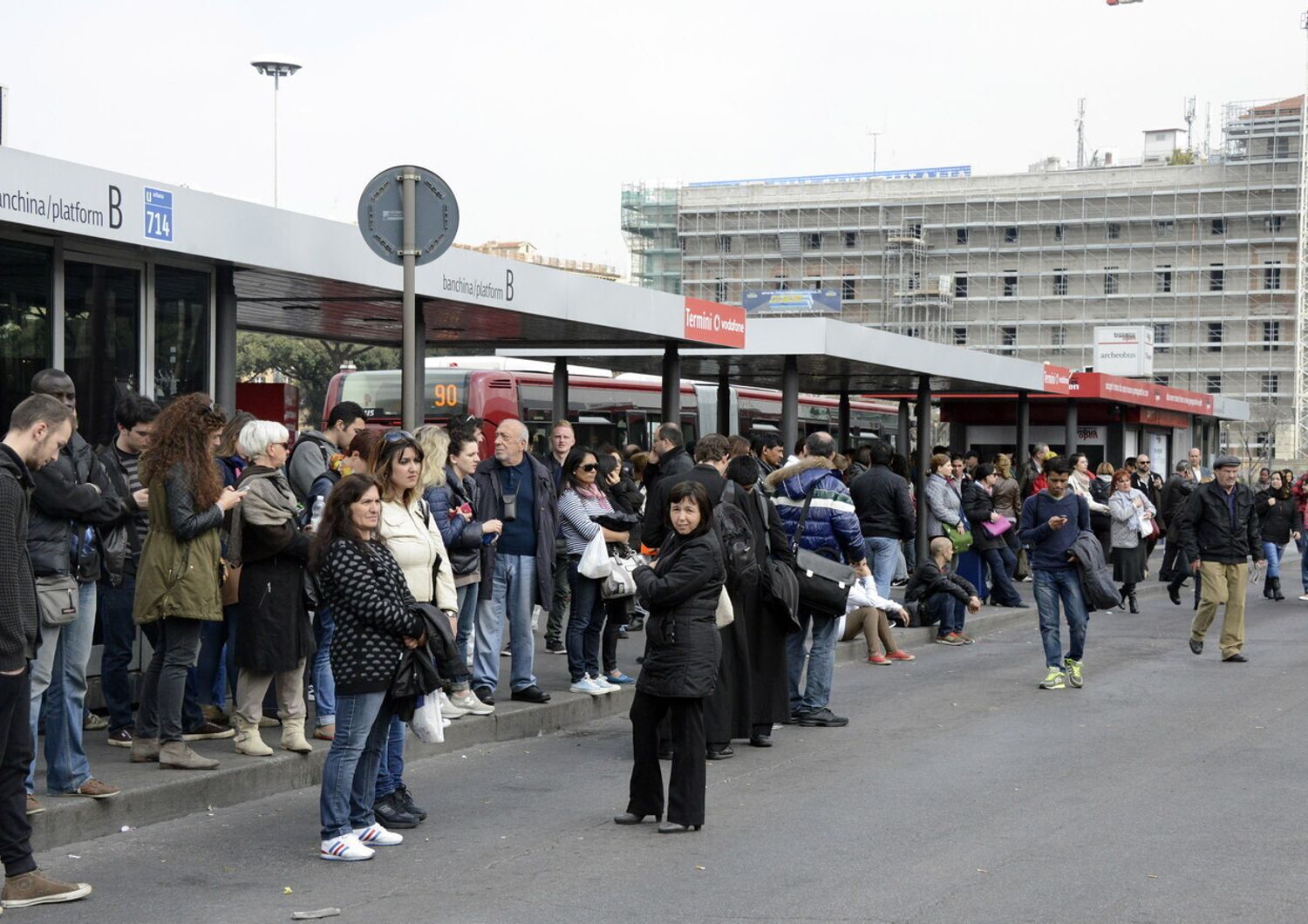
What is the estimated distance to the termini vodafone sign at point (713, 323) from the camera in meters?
17.0

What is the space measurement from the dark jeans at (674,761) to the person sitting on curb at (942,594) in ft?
27.1

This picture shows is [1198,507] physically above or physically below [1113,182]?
below

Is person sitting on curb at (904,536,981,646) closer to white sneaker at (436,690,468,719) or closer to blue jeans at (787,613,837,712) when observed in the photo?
blue jeans at (787,613,837,712)

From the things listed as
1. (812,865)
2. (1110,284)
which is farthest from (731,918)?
(1110,284)

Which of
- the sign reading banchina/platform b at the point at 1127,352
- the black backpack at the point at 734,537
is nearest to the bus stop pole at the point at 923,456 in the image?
the black backpack at the point at 734,537

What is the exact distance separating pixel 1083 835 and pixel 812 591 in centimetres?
323

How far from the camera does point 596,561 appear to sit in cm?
1048

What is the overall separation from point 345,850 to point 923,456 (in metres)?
17.2

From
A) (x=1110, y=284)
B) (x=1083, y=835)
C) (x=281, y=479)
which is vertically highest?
(x=1110, y=284)

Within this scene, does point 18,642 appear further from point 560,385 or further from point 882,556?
point 560,385

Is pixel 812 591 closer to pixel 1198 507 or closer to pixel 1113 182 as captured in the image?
pixel 1198 507

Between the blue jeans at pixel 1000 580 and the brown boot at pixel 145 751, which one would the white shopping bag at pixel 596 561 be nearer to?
the brown boot at pixel 145 751

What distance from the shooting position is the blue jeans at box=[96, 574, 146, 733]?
8.22m

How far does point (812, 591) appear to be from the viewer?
33.2 ft
